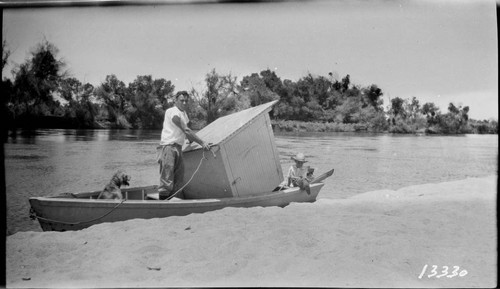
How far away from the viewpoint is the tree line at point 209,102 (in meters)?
4.37

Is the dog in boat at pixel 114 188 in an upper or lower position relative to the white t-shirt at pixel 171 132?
lower

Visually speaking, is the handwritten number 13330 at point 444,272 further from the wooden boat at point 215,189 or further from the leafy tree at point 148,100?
the leafy tree at point 148,100

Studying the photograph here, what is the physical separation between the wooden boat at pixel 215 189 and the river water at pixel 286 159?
80 centimetres

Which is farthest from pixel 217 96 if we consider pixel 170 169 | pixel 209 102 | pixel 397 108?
pixel 397 108

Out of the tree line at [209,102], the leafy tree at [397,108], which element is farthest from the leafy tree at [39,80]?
the leafy tree at [397,108]

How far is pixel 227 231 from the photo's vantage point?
3.80 metres

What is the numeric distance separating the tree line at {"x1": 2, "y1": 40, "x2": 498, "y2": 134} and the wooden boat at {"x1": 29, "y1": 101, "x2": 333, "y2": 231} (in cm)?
45

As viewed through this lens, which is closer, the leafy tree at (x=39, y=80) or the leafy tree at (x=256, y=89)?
the leafy tree at (x=39, y=80)

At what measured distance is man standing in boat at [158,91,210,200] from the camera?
4488 mm

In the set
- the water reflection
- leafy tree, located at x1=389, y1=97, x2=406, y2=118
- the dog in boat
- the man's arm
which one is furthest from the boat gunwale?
leafy tree, located at x1=389, y1=97, x2=406, y2=118

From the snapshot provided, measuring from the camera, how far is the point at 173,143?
457cm

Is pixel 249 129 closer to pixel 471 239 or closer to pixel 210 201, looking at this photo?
pixel 210 201

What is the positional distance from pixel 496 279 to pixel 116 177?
12.7 feet

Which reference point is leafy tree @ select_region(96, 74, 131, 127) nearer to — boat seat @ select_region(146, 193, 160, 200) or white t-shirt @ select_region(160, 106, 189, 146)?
white t-shirt @ select_region(160, 106, 189, 146)
